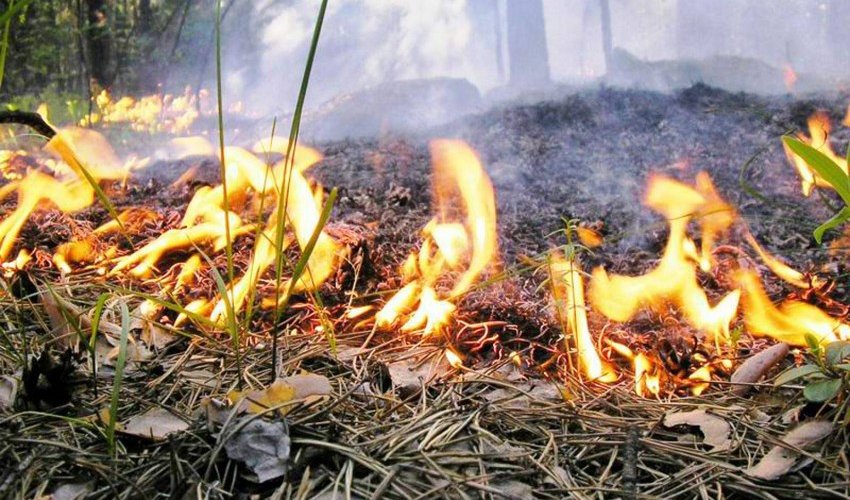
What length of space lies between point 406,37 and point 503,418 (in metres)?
4.33

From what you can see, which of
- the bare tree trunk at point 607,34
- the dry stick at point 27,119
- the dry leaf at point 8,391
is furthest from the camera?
the bare tree trunk at point 607,34

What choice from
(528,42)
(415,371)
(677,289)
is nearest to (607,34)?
(528,42)

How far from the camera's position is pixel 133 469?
2.89ft

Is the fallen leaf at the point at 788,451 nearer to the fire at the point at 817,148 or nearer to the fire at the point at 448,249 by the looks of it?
the fire at the point at 448,249

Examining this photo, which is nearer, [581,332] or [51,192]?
[581,332]

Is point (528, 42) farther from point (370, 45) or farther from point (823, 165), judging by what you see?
point (823, 165)

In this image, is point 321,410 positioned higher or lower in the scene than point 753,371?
higher

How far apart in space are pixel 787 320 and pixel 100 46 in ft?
19.5

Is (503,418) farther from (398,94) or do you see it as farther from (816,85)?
(816,85)

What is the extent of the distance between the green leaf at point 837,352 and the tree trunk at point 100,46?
6.03 meters

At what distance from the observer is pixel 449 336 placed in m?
1.46

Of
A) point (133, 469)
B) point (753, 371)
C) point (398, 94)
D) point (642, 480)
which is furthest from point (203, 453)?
point (398, 94)

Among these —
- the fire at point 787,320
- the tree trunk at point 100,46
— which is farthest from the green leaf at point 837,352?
the tree trunk at point 100,46

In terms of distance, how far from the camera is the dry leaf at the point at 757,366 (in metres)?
1.24
